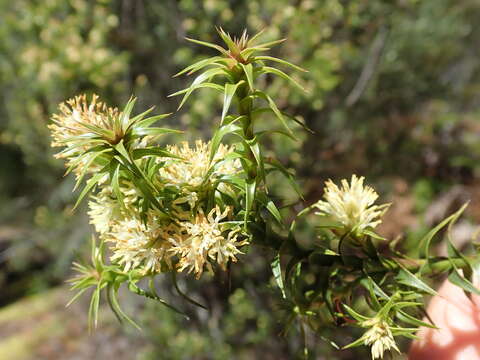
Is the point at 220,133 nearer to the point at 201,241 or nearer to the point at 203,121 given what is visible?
the point at 201,241

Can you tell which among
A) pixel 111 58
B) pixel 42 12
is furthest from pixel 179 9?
pixel 42 12

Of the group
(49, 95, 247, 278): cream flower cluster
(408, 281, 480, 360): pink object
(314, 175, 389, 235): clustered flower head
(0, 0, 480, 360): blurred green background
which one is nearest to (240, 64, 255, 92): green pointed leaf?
(49, 95, 247, 278): cream flower cluster

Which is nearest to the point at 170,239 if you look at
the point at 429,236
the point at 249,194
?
the point at 249,194

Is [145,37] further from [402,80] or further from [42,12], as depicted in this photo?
[402,80]

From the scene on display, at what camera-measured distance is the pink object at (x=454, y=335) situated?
3.00 feet

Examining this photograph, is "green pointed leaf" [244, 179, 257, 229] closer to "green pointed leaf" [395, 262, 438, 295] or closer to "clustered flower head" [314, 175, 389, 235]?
"clustered flower head" [314, 175, 389, 235]

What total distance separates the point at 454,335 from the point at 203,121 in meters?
2.05

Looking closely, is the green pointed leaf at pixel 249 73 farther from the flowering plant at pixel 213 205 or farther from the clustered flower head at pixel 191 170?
the clustered flower head at pixel 191 170

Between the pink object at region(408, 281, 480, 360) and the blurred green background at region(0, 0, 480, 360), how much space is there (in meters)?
0.65

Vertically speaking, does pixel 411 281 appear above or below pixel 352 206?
below

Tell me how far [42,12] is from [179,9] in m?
0.98

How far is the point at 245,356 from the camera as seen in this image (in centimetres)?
289

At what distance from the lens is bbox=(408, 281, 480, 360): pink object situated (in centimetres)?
92

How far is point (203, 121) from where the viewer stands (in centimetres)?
270
